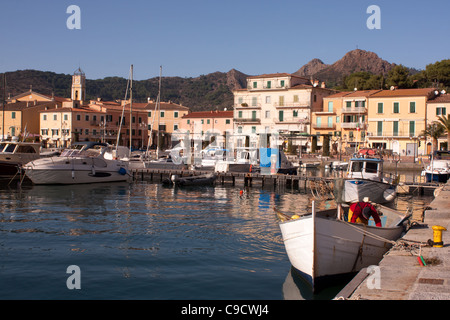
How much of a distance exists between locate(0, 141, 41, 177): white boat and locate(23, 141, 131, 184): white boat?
305cm

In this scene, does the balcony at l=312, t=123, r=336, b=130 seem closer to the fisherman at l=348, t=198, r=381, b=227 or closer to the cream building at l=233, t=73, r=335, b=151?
the cream building at l=233, t=73, r=335, b=151

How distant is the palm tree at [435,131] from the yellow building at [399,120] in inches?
73.9

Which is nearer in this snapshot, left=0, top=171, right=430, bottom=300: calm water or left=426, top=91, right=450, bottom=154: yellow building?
left=0, top=171, right=430, bottom=300: calm water

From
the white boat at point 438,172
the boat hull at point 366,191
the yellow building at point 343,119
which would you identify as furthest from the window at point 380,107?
the boat hull at point 366,191

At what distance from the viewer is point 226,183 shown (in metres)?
44.1

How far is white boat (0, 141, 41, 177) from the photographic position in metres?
39.4

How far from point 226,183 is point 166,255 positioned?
92.5 feet

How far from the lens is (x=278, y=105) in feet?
259

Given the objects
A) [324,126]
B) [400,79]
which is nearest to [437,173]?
[324,126]

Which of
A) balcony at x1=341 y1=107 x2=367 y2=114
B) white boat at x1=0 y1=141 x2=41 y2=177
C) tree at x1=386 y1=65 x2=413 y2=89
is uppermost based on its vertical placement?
tree at x1=386 y1=65 x2=413 y2=89

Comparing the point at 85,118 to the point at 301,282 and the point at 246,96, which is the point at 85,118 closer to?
the point at 246,96

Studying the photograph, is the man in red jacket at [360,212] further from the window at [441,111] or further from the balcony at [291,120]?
the balcony at [291,120]

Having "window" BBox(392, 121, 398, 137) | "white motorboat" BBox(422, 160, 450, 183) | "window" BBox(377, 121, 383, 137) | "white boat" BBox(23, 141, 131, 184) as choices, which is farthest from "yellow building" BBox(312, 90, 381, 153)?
"white boat" BBox(23, 141, 131, 184)
